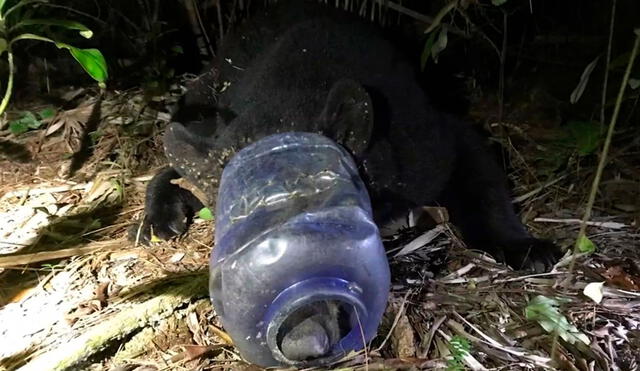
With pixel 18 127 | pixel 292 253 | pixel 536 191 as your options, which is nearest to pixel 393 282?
pixel 292 253

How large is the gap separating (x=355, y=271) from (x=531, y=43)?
8.68ft

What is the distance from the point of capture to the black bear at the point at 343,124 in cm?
203

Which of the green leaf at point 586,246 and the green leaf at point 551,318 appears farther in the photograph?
the green leaf at point 586,246

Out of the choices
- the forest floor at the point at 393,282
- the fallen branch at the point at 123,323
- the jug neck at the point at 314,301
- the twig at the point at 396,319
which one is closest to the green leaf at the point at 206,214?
the forest floor at the point at 393,282

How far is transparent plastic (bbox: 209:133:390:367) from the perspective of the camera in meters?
1.57

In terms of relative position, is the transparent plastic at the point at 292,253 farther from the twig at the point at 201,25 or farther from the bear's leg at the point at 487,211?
the twig at the point at 201,25

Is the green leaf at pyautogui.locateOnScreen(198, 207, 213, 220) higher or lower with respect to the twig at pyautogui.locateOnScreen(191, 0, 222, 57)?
lower

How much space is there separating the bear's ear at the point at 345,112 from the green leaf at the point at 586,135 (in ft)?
3.87

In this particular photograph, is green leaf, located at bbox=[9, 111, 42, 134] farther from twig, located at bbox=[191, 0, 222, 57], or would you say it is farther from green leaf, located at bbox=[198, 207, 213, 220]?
green leaf, located at bbox=[198, 207, 213, 220]

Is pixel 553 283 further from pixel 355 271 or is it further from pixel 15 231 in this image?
pixel 15 231

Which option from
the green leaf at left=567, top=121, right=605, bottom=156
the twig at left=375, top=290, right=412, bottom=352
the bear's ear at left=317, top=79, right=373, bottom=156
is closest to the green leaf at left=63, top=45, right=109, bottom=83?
the bear's ear at left=317, top=79, right=373, bottom=156

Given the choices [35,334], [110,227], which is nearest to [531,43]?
[110,227]

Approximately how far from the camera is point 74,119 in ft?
11.5

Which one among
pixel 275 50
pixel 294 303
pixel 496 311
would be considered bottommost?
pixel 496 311
